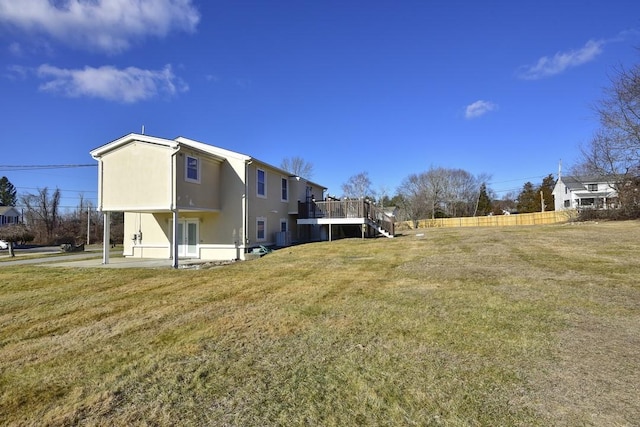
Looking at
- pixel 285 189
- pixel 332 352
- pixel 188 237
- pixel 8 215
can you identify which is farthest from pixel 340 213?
pixel 8 215

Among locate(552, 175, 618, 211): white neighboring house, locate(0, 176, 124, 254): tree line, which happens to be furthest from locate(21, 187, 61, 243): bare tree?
locate(552, 175, 618, 211): white neighboring house

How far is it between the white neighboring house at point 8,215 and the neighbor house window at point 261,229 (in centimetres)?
4999

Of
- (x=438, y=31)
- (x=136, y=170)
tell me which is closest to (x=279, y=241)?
(x=136, y=170)

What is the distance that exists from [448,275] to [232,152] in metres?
11.0

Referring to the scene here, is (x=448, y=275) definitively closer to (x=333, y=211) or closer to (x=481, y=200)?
(x=333, y=211)

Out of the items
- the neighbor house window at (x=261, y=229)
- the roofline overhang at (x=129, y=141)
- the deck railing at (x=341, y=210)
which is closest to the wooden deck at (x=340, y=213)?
the deck railing at (x=341, y=210)

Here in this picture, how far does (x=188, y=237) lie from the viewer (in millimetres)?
16453

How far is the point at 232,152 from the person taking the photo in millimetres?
15852

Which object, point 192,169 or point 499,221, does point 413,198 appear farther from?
point 192,169

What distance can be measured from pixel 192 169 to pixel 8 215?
172 ft

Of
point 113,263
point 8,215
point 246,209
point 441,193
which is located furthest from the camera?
point 441,193

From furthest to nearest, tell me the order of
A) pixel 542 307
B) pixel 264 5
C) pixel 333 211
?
1. pixel 333 211
2. pixel 264 5
3. pixel 542 307

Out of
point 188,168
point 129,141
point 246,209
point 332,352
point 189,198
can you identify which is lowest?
point 332,352

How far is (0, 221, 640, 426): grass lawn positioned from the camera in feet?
9.37
